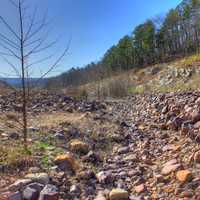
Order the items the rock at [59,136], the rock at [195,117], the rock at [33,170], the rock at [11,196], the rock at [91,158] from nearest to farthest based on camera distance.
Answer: the rock at [11,196] → the rock at [33,170] → the rock at [91,158] → the rock at [59,136] → the rock at [195,117]

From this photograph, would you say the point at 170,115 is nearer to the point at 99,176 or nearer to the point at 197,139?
the point at 197,139

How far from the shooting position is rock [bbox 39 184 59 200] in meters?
3.86

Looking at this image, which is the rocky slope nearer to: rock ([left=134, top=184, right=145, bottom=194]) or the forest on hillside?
rock ([left=134, top=184, right=145, bottom=194])

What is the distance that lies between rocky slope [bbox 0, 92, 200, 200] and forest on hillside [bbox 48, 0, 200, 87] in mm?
38449

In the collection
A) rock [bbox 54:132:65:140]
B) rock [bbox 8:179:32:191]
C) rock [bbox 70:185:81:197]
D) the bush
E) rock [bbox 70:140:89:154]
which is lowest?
rock [bbox 70:185:81:197]

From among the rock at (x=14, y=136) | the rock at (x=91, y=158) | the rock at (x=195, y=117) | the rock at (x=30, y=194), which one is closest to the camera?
the rock at (x=30, y=194)

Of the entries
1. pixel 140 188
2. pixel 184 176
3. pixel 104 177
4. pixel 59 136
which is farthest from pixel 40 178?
pixel 59 136

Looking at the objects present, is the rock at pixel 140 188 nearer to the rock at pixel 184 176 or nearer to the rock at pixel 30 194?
the rock at pixel 184 176

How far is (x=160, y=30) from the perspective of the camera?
2151 inches

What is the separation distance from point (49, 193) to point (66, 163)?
1.26m

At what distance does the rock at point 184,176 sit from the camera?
4.55 metres

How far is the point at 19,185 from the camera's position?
13.4 ft

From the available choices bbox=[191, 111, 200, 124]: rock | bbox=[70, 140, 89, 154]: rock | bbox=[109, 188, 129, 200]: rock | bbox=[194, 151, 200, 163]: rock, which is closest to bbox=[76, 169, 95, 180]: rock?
bbox=[109, 188, 129, 200]: rock

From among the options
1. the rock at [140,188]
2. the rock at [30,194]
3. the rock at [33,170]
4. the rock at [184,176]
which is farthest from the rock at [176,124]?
the rock at [30,194]
